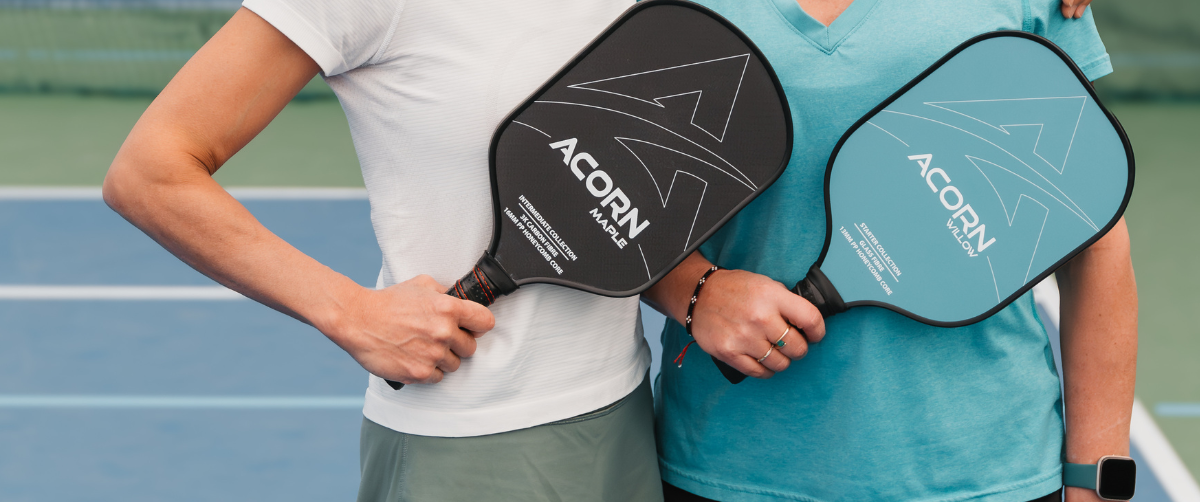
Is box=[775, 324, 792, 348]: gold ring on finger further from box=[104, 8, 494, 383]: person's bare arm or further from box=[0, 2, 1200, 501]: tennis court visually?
box=[0, 2, 1200, 501]: tennis court

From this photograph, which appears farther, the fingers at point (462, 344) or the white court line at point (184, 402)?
the white court line at point (184, 402)

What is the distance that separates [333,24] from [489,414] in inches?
17.9

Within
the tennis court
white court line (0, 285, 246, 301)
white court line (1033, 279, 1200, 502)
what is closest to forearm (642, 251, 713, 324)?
white court line (1033, 279, 1200, 502)

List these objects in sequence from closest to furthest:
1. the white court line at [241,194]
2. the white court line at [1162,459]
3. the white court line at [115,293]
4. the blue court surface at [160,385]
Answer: the white court line at [1162,459], the blue court surface at [160,385], the white court line at [115,293], the white court line at [241,194]

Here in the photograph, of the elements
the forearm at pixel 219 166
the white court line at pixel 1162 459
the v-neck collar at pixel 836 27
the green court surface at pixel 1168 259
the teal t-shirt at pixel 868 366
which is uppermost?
the forearm at pixel 219 166

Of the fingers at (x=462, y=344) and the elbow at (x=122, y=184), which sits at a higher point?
the elbow at (x=122, y=184)

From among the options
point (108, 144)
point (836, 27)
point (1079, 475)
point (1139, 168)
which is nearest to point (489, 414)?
point (836, 27)

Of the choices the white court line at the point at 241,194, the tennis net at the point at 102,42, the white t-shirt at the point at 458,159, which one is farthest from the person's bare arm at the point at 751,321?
the tennis net at the point at 102,42

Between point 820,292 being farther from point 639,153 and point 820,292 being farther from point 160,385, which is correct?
point 160,385

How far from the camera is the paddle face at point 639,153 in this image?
1.12 metres

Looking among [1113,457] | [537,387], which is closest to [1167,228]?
[1113,457]

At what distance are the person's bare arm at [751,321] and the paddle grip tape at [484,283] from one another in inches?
9.3

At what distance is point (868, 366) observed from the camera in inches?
47.3

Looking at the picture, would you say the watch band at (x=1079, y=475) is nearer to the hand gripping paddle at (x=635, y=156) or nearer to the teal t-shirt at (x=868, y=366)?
the teal t-shirt at (x=868, y=366)
